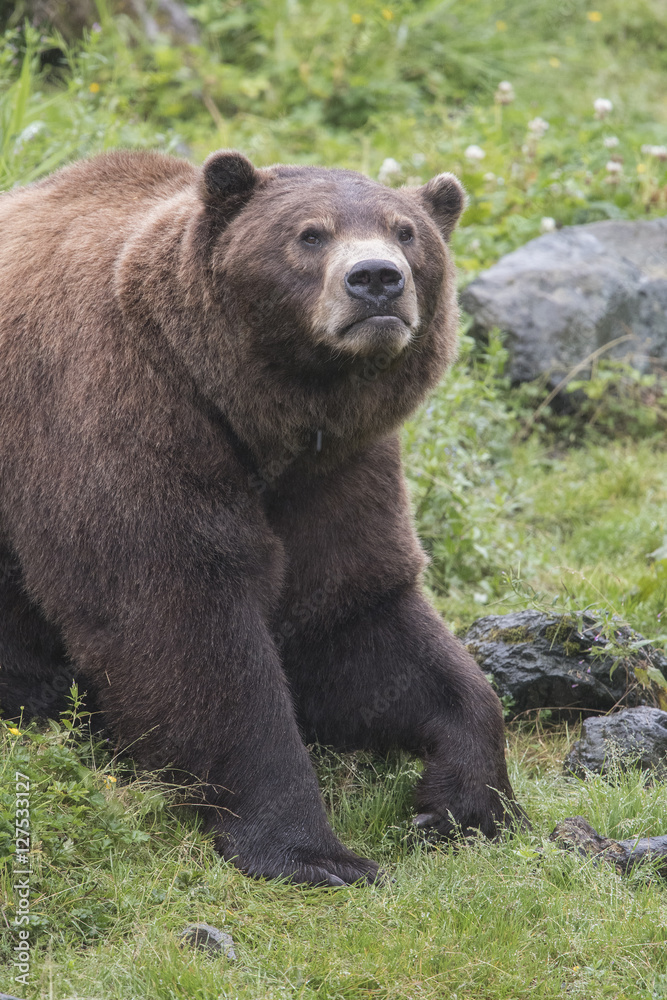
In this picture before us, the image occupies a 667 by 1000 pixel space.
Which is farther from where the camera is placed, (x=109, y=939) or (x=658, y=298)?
(x=658, y=298)

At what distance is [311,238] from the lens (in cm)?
428

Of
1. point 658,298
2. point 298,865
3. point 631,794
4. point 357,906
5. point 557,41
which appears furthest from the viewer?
point 557,41

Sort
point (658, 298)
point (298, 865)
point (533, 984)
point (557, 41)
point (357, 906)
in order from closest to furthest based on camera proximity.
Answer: point (533, 984) → point (357, 906) → point (298, 865) → point (658, 298) → point (557, 41)

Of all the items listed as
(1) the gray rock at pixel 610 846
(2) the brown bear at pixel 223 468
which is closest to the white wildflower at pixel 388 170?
(2) the brown bear at pixel 223 468

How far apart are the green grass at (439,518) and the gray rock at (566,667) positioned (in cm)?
16

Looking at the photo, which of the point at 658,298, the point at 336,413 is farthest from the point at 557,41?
the point at 336,413

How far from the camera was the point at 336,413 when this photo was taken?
4.43 m

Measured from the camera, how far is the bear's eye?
14.0 feet

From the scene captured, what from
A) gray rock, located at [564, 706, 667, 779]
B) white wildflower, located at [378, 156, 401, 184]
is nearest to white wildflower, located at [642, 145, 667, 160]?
white wildflower, located at [378, 156, 401, 184]

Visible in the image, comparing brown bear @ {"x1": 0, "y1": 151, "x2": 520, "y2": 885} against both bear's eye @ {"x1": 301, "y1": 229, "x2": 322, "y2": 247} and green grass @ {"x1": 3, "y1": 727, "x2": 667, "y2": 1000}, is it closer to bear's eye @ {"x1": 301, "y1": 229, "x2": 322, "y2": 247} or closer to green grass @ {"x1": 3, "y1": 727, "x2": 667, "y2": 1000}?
bear's eye @ {"x1": 301, "y1": 229, "x2": 322, "y2": 247}

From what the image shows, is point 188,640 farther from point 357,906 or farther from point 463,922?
point 463,922

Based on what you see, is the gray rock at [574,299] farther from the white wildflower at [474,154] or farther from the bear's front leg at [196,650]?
the bear's front leg at [196,650]

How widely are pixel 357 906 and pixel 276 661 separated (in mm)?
971

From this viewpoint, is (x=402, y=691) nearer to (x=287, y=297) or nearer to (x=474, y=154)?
(x=287, y=297)
